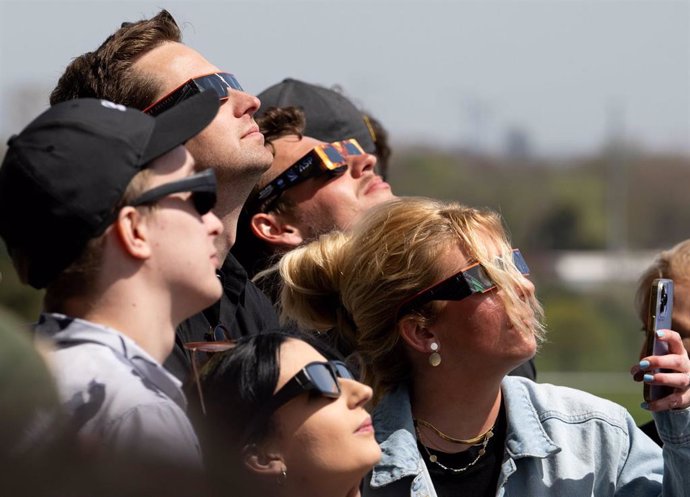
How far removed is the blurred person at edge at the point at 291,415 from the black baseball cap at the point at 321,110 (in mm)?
2281

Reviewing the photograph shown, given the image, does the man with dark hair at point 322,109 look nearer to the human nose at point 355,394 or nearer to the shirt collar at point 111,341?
the human nose at point 355,394

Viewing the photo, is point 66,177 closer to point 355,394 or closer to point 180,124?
point 180,124

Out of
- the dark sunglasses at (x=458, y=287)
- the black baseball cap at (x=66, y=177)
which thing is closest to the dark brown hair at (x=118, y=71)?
the dark sunglasses at (x=458, y=287)

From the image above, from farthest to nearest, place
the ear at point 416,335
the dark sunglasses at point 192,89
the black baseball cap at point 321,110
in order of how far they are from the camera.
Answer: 1. the black baseball cap at point 321,110
2. the dark sunglasses at point 192,89
3. the ear at point 416,335

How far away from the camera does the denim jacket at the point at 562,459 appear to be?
3.26 m

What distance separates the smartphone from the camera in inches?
126

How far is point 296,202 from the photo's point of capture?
4637 millimetres

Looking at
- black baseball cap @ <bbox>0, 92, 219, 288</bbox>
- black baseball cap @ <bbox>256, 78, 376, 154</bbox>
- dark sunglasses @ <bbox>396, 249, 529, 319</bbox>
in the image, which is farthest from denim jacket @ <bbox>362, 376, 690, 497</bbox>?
black baseball cap @ <bbox>256, 78, 376, 154</bbox>

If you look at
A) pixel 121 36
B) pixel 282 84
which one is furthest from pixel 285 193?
pixel 121 36

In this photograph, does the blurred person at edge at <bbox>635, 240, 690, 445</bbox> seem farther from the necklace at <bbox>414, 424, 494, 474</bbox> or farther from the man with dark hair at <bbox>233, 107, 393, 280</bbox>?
the man with dark hair at <bbox>233, 107, 393, 280</bbox>

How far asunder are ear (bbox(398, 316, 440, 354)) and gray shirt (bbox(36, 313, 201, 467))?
1297mm

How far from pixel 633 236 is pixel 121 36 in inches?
2461

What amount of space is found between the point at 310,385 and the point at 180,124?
660mm

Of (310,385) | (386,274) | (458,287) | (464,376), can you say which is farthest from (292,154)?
(310,385)
